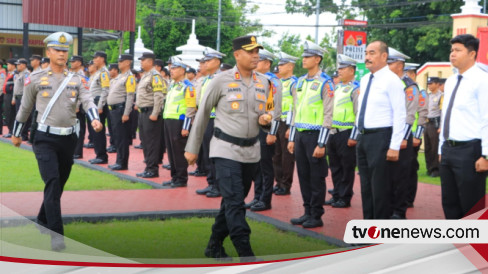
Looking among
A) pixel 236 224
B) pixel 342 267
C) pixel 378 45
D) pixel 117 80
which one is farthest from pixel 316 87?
pixel 117 80

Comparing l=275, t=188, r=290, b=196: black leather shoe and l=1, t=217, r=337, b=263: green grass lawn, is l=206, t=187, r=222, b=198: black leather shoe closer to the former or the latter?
l=275, t=188, r=290, b=196: black leather shoe

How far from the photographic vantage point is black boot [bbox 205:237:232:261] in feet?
13.7

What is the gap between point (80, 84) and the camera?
517cm

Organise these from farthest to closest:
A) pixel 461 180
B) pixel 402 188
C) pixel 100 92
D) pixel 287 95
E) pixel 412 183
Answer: pixel 100 92 < pixel 287 95 < pixel 412 183 < pixel 402 188 < pixel 461 180

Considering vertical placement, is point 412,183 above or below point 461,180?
below

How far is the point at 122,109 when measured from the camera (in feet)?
30.2

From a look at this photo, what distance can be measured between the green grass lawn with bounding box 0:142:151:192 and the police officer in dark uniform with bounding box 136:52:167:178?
1463 millimetres

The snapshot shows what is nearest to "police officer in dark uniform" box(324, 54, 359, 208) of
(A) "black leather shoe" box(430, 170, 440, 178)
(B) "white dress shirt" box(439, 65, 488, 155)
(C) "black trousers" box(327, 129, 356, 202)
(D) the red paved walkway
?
(C) "black trousers" box(327, 129, 356, 202)

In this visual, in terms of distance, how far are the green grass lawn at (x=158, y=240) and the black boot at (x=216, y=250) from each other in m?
0.04

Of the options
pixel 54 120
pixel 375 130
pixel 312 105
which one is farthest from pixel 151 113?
pixel 375 130

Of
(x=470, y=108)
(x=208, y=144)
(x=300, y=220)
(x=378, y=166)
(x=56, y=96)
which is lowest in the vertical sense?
(x=300, y=220)

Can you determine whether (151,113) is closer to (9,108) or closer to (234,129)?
(234,129)

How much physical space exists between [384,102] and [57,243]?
2526 mm

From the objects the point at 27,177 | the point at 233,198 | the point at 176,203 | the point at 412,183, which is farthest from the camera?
the point at 412,183
